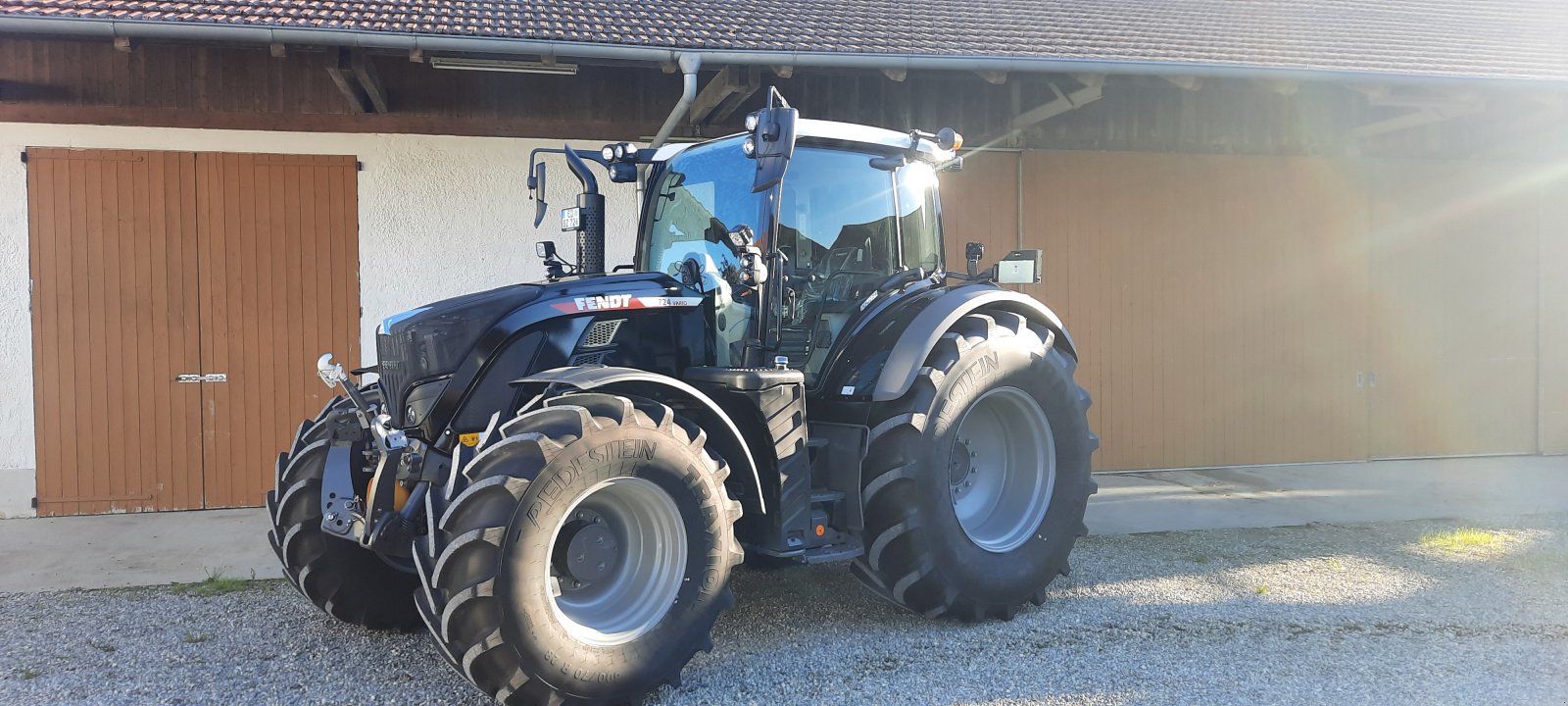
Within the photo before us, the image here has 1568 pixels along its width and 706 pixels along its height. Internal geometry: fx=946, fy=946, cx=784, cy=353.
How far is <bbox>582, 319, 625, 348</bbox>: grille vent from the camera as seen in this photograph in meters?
3.59

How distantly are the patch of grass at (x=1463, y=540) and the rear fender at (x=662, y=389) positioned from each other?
426 centimetres

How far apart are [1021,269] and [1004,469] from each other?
97 cm

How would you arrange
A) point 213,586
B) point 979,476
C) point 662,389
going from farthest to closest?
1. point 213,586
2. point 979,476
3. point 662,389

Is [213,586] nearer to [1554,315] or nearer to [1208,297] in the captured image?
[1208,297]

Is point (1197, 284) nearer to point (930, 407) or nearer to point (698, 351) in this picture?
point (930, 407)

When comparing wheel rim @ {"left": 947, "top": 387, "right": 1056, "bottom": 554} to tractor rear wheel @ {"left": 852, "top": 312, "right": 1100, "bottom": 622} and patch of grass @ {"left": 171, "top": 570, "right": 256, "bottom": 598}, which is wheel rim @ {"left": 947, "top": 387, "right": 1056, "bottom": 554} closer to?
tractor rear wheel @ {"left": 852, "top": 312, "right": 1100, "bottom": 622}

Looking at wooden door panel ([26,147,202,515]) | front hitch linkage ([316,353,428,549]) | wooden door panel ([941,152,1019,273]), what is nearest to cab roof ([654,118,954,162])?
front hitch linkage ([316,353,428,549])

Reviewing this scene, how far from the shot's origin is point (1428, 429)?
Result: 8594 mm

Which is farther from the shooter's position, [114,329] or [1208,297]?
[1208,297]

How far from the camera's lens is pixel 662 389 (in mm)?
3383

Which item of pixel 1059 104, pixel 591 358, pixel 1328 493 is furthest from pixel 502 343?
pixel 1328 493

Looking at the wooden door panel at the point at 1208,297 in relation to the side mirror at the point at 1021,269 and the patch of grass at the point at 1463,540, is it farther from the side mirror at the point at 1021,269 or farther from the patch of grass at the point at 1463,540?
the side mirror at the point at 1021,269

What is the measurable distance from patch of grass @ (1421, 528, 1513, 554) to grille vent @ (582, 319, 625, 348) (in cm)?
479

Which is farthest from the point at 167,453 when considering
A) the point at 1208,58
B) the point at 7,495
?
the point at 1208,58
